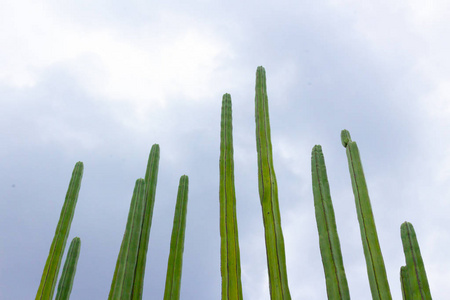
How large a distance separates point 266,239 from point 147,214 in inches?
51.2

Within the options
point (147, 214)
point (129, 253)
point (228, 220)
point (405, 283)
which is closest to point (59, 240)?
point (147, 214)

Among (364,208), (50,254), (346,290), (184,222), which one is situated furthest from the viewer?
(50,254)

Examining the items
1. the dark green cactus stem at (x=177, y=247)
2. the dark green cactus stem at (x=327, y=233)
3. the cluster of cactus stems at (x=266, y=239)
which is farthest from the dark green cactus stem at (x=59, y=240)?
the dark green cactus stem at (x=327, y=233)

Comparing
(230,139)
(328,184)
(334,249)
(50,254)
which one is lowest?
(334,249)

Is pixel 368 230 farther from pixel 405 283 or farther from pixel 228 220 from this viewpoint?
pixel 228 220

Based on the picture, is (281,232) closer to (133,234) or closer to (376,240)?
(376,240)

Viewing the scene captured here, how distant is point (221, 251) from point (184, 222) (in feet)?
2.55

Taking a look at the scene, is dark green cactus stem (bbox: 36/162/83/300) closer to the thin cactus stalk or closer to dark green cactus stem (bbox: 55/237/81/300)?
dark green cactus stem (bbox: 55/237/81/300)

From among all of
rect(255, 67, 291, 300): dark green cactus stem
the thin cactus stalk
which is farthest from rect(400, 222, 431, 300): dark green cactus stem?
the thin cactus stalk

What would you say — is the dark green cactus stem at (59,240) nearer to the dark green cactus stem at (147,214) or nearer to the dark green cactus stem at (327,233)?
the dark green cactus stem at (147,214)

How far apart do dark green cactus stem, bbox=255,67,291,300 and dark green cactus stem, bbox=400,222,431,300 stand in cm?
93

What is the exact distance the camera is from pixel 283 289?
10.2ft

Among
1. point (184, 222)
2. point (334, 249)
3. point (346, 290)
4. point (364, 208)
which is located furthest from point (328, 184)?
point (184, 222)

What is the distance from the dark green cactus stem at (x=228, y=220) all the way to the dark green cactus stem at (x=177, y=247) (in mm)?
579
